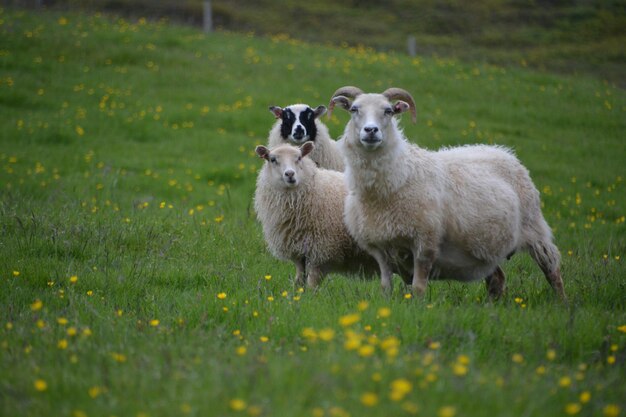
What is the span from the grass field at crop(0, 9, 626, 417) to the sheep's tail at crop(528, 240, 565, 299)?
0.73 ft

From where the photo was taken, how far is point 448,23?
149ft

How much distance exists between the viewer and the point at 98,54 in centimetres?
2248

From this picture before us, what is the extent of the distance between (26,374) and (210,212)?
8.56 meters

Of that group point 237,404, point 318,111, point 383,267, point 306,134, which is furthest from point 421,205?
point 318,111

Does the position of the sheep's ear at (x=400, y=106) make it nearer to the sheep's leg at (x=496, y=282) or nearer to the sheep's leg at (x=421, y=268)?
the sheep's leg at (x=421, y=268)

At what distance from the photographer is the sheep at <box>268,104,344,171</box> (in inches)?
416

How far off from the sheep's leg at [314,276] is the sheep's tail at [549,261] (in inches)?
92.1

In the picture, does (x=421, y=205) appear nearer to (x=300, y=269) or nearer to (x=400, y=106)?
(x=400, y=106)

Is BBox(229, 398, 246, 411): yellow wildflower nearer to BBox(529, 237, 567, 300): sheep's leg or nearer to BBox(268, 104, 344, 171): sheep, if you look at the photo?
BBox(529, 237, 567, 300): sheep's leg

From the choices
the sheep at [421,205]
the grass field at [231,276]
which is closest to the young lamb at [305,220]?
the grass field at [231,276]

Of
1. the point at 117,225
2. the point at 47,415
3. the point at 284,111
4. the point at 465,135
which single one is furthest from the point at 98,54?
the point at 47,415

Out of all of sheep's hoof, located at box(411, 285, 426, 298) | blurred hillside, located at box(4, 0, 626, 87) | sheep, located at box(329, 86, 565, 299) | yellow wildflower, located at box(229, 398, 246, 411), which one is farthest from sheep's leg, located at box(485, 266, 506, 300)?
blurred hillside, located at box(4, 0, 626, 87)

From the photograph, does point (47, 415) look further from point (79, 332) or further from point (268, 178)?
point (268, 178)

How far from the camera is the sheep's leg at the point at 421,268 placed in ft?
21.6
